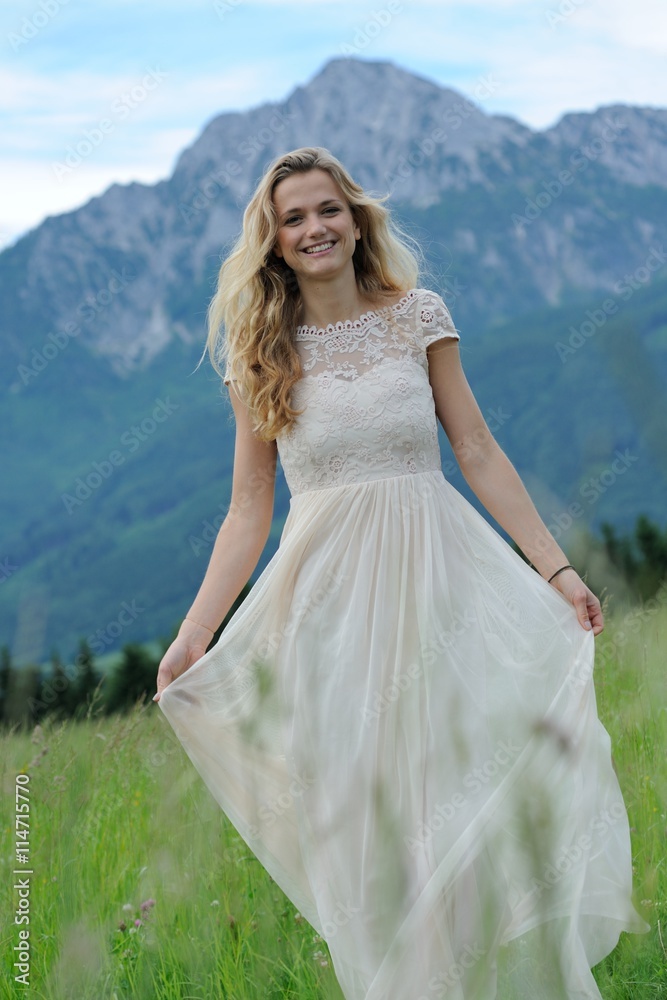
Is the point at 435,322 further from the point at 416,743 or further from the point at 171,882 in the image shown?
the point at 171,882

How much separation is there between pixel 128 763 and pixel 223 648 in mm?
1448

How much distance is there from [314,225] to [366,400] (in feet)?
1.96

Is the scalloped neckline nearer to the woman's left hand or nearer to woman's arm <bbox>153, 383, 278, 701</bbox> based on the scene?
woman's arm <bbox>153, 383, 278, 701</bbox>

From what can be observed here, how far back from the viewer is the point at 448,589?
306 cm

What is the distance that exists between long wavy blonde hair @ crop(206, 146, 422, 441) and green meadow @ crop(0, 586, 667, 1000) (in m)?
1.30

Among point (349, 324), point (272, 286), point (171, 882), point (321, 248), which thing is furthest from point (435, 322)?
point (171, 882)

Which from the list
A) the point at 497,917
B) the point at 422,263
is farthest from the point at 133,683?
the point at 497,917

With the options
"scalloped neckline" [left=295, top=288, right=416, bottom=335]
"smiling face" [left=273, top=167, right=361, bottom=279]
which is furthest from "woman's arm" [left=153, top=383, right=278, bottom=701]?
"smiling face" [left=273, top=167, right=361, bottom=279]

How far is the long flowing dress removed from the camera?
2584 mm

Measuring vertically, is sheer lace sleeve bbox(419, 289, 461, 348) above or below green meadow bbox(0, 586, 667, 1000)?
above

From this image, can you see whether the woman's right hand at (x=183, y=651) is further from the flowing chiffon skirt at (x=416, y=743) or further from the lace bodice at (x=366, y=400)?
the lace bodice at (x=366, y=400)

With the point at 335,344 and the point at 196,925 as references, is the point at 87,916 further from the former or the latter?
the point at 335,344

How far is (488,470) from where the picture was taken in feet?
10.9

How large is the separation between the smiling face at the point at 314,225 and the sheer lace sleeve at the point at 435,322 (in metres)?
0.30
